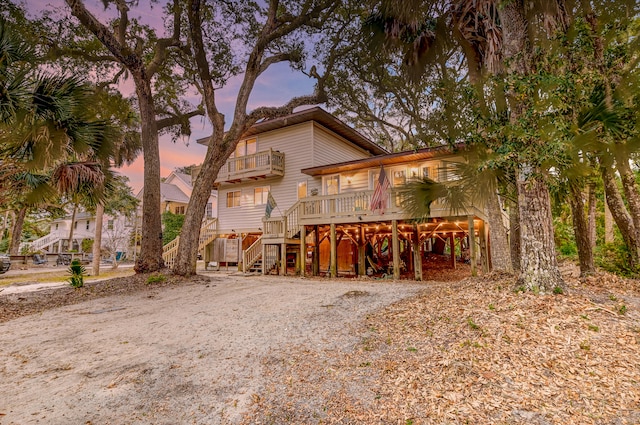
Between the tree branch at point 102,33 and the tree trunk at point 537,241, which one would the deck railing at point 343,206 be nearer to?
the tree trunk at point 537,241

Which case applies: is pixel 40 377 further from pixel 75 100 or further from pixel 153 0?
pixel 153 0

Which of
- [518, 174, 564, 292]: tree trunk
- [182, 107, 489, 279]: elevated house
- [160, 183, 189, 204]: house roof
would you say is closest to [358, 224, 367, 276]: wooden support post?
[182, 107, 489, 279]: elevated house

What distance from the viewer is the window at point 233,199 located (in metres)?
21.0

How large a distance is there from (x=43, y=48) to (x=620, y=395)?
19210 millimetres

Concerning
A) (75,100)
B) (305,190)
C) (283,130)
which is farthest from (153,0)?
(305,190)

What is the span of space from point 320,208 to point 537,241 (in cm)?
938

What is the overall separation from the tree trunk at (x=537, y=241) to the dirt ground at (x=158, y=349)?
2.73 metres

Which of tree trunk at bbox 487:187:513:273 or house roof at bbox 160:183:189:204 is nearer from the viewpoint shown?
tree trunk at bbox 487:187:513:273

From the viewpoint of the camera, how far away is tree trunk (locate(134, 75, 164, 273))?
41.9ft

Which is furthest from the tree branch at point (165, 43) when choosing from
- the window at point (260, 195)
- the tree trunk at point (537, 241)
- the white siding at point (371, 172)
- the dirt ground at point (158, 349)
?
the tree trunk at point (537, 241)

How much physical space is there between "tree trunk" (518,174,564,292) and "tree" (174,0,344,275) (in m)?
10.3

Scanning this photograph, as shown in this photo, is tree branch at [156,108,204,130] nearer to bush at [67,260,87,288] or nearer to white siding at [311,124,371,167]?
white siding at [311,124,371,167]

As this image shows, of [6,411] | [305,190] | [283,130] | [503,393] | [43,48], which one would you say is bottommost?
[6,411]

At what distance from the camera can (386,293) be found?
8.02m
